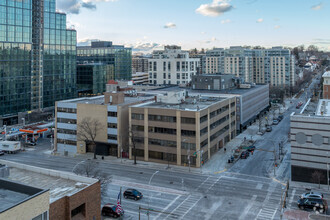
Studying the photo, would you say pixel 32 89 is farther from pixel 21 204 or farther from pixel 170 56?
pixel 21 204

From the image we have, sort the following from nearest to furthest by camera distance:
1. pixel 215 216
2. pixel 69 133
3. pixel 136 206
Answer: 1. pixel 215 216
2. pixel 136 206
3. pixel 69 133

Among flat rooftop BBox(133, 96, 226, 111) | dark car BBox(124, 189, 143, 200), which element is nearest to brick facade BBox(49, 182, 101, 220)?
dark car BBox(124, 189, 143, 200)

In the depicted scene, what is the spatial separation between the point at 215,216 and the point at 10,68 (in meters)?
95.9

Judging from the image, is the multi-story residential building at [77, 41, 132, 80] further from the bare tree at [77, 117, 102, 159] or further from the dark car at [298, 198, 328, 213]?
the dark car at [298, 198, 328, 213]

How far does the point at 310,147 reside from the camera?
2156 inches

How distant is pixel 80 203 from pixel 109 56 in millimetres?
151853

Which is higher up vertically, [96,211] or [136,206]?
[96,211]

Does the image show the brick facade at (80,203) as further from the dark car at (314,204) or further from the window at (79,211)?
the dark car at (314,204)

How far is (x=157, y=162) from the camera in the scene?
229 feet

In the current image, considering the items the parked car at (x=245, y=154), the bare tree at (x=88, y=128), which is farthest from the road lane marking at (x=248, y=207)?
the bare tree at (x=88, y=128)

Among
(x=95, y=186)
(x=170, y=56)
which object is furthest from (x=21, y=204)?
(x=170, y=56)

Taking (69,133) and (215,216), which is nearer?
(215,216)

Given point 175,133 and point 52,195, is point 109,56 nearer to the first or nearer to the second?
point 175,133

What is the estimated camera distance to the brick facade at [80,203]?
29.2 metres
